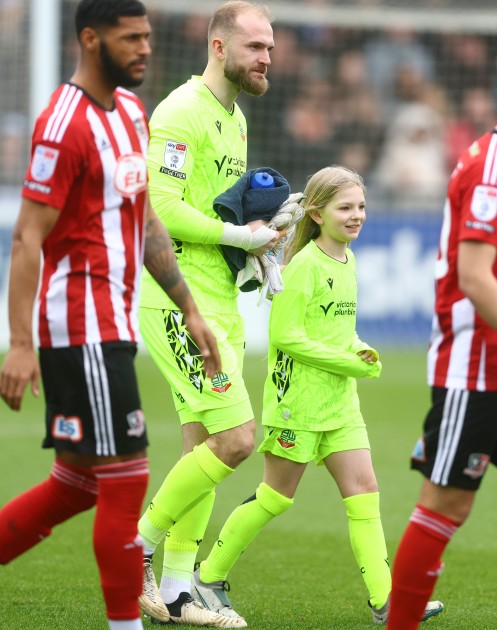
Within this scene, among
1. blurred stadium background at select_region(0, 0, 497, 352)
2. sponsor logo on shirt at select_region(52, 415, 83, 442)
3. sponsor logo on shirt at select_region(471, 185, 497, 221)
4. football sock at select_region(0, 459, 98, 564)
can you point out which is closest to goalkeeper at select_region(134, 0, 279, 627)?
football sock at select_region(0, 459, 98, 564)

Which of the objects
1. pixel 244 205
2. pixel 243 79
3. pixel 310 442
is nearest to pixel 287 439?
pixel 310 442

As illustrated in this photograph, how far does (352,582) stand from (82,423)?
93.0 inches

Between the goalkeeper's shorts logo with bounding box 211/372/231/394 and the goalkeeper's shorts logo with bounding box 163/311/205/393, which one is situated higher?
the goalkeeper's shorts logo with bounding box 163/311/205/393

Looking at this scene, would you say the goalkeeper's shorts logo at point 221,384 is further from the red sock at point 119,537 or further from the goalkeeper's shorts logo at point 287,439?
the red sock at point 119,537

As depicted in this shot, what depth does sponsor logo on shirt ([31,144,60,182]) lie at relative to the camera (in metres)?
3.96

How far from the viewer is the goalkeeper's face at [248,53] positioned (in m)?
5.45

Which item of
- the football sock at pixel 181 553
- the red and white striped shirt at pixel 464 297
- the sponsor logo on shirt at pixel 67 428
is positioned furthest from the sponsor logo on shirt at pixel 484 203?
the football sock at pixel 181 553

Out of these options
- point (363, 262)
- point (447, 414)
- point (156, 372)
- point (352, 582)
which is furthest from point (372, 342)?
point (447, 414)

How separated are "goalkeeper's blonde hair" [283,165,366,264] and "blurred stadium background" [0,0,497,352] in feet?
33.1

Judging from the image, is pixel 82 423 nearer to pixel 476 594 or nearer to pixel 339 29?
pixel 476 594

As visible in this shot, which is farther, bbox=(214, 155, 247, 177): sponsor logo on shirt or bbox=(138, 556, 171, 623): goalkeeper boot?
bbox=(214, 155, 247, 177): sponsor logo on shirt

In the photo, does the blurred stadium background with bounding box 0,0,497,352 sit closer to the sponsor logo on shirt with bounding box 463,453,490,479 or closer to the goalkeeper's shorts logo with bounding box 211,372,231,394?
the goalkeeper's shorts logo with bounding box 211,372,231,394

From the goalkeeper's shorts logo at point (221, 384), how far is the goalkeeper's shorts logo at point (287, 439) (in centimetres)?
35

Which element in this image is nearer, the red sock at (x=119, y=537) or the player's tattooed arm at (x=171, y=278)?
Answer: the red sock at (x=119, y=537)
